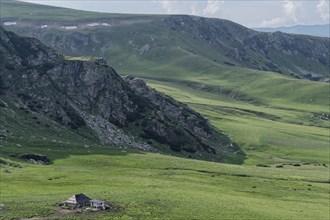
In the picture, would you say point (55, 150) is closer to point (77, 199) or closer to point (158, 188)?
point (158, 188)

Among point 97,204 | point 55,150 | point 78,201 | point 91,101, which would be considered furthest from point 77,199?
point 91,101

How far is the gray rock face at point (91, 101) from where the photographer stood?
5556 inches

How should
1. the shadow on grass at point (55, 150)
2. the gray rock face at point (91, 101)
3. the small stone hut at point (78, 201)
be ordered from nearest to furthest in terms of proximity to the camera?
the small stone hut at point (78, 201) → the shadow on grass at point (55, 150) → the gray rock face at point (91, 101)

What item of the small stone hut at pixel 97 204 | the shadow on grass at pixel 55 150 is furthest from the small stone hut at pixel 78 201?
the shadow on grass at pixel 55 150

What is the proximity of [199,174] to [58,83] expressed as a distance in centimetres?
7193

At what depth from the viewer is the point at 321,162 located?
159000mm

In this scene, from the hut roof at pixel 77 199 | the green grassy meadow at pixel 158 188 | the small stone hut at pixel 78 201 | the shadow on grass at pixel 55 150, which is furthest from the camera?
the shadow on grass at pixel 55 150

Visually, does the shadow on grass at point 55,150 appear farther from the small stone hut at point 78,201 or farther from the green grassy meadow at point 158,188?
the small stone hut at point 78,201

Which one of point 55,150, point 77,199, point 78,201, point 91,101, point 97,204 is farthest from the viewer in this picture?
point 91,101

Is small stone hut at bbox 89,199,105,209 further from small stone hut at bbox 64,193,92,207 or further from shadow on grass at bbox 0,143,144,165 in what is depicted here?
shadow on grass at bbox 0,143,144,165

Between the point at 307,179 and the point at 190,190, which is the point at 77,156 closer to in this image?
the point at 190,190

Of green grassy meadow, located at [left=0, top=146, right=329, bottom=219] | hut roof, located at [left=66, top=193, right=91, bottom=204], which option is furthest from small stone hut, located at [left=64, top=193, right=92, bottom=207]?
green grassy meadow, located at [left=0, top=146, right=329, bottom=219]

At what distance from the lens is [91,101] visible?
15512 centimetres

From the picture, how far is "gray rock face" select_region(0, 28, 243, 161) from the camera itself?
141 meters
